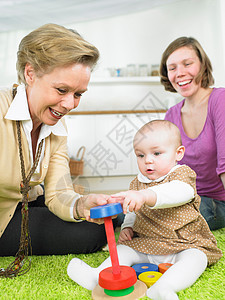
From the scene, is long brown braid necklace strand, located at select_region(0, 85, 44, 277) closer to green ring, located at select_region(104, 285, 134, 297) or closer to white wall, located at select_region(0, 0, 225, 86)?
green ring, located at select_region(104, 285, 134, 297)

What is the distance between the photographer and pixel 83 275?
90cm

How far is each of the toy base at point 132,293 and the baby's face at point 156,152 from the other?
1.07 ft

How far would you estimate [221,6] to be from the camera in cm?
364

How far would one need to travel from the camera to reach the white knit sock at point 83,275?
34.9 inches

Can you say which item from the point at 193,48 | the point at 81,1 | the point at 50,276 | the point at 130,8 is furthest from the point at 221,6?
the point at 50,276

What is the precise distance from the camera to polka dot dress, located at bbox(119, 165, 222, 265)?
0.97 m

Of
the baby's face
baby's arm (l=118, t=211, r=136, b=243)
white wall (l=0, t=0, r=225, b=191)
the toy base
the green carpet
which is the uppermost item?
white wall (l=0, t=0, r=225, b=191)

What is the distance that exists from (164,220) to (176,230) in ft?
0.16

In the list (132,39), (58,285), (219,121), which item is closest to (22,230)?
(58,285)

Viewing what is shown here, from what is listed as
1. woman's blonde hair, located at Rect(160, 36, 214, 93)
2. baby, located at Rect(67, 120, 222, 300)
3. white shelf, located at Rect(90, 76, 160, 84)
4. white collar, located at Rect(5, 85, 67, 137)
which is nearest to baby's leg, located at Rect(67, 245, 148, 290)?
baby, located at Rect(67, 120, 222, 300)

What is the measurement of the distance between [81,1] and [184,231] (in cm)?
320

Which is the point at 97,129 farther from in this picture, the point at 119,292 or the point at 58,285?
the point at 119,292

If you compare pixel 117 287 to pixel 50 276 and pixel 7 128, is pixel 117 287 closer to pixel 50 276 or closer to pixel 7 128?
pixel 50 276

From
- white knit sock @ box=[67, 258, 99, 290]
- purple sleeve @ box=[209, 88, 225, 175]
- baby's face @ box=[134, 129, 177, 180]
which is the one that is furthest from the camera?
purple sleeve @ box=[209, 88, 225, 175]
